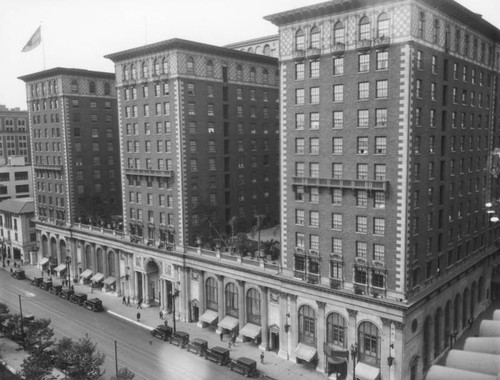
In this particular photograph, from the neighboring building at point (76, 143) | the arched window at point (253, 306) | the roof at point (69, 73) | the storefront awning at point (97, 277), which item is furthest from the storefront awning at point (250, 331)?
the roof at point (69, 73)

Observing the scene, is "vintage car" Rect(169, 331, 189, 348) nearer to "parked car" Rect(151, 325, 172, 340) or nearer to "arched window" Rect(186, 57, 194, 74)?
"parked car" Rect(151, 325, 172, 340)

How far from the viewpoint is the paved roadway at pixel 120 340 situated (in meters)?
55.2

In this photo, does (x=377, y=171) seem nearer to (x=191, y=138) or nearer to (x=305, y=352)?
(x=305, y=352)

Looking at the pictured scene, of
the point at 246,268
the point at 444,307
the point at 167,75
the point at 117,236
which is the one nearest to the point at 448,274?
the point at 444,307

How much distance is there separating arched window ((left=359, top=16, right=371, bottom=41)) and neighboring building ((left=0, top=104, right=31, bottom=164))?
148m

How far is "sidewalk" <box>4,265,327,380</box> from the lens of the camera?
2163 inches

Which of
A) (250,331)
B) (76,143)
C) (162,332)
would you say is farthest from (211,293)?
(76,143)

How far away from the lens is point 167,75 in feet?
233

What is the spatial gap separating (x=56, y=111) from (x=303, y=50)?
60.2 meters

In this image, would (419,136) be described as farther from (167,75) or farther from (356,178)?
(167,75)

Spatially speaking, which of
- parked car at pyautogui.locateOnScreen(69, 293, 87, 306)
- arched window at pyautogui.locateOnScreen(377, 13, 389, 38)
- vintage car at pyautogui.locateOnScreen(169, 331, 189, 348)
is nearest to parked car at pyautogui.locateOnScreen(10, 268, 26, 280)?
parked car at pyautogui.locateOnScreen(69, 293, 87, 306)

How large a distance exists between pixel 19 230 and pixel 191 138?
61.2 metres

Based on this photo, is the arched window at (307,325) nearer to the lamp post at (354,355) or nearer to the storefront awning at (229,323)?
the lamp post at (354,355)

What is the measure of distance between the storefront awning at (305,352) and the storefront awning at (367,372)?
19.1ft
